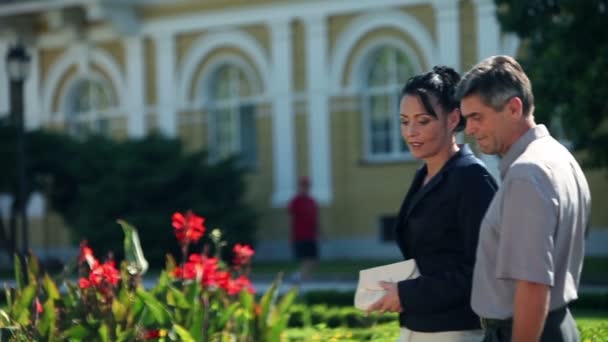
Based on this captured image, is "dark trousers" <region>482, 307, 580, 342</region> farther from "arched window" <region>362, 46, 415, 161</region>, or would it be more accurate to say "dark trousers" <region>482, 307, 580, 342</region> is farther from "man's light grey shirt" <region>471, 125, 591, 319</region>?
"arched window" <region>362, 46, 415, 161</region>

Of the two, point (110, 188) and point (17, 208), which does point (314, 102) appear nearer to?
point (110, 188)

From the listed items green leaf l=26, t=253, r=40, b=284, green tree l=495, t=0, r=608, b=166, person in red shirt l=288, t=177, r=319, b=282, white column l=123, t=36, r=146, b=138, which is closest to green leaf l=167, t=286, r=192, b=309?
green leaf l=26, t=253, r=40, b=284

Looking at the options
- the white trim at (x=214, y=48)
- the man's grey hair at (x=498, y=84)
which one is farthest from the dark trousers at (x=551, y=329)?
the white trim at (x=214, y=48)

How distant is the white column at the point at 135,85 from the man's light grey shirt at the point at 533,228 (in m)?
24.5

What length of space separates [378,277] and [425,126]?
58 centimetres

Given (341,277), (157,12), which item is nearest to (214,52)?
(157,12)

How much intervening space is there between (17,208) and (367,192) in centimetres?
661

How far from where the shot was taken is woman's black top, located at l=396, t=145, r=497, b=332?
532cm

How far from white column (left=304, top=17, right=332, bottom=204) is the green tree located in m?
7.34

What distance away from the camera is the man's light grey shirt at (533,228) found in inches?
181

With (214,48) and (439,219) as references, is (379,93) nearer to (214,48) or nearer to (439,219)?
(214,48)

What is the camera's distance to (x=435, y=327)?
5.41 metres

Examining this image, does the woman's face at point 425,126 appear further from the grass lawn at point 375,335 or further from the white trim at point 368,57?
the white trim at point 368,57

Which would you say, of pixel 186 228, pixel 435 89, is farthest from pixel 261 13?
pixel 435 89
